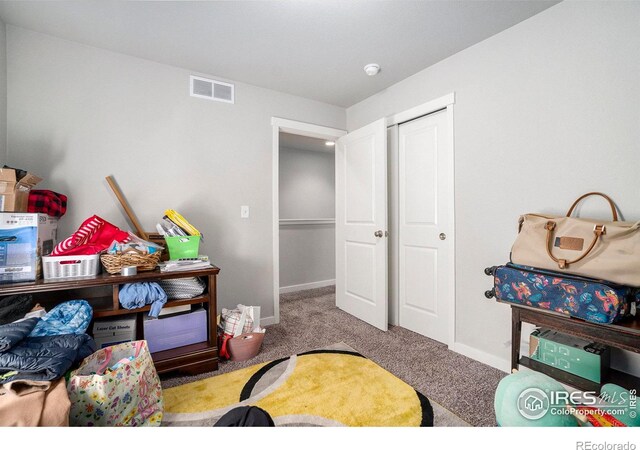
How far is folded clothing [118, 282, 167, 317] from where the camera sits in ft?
5.91

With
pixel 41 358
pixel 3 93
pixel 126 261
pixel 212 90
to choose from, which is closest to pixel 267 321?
pixel 126 261

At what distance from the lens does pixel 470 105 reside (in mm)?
2230

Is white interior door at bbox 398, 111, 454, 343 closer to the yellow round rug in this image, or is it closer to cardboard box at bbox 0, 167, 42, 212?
the yellow round rug

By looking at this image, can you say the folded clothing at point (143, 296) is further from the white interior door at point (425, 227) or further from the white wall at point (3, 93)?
the white interior door at point (425, 227)

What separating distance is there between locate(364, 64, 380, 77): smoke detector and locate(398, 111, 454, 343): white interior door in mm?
558

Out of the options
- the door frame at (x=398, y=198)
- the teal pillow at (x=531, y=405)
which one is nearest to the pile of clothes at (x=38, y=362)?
the teal pillow at (x=531, y=405)

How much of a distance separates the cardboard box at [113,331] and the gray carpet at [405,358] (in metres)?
0.39

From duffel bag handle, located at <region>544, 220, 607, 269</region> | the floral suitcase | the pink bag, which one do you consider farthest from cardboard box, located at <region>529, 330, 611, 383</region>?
the pink bag

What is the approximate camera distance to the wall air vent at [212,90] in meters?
2.60

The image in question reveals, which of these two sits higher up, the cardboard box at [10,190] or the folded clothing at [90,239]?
the cardboard box at [10,190]

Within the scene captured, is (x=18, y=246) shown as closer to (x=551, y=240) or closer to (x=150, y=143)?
(x=150, y=143)

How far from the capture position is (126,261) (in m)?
1.84

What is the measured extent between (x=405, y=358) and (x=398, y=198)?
1.45 metres
